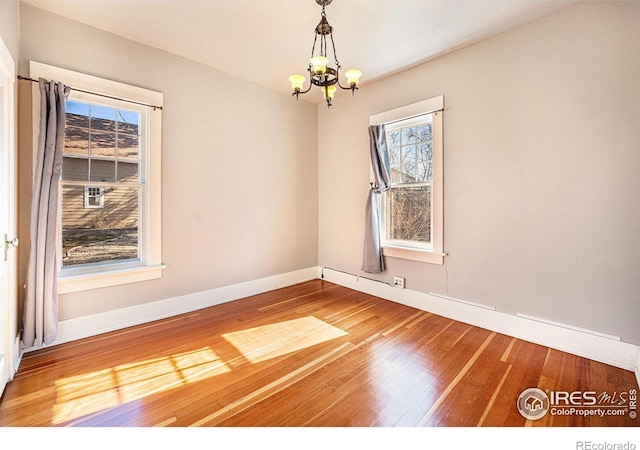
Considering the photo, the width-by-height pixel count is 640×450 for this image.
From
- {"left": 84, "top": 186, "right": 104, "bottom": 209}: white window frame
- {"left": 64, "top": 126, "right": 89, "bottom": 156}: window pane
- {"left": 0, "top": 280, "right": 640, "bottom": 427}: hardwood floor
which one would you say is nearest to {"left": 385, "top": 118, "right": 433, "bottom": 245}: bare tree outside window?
{"left": 0, "top": 280, "right": 640, "bottom": 427}: hardwood floor

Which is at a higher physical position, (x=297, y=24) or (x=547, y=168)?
(x=297, y=24)

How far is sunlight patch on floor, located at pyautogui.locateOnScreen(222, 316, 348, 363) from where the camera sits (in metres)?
2.42

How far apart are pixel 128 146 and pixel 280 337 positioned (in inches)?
97.7

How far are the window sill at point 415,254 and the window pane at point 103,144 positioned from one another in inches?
127

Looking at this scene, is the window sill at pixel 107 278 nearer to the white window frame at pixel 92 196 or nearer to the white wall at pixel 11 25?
the white window frame at pixel 92 196

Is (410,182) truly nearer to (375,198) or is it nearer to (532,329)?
(375,198)

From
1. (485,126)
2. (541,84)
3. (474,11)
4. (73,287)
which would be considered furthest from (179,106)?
(541,84)

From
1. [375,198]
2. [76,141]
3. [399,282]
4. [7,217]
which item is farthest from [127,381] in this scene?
[375,198]

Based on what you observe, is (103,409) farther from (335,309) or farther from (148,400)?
(335,309)

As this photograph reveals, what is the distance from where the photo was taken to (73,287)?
8.51 feet

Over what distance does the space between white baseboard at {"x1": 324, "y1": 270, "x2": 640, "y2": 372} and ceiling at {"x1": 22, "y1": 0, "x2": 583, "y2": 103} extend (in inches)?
105

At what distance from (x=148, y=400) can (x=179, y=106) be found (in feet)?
9.27

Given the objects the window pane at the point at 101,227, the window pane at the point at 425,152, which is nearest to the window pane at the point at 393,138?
the window pane at the point at 425,152

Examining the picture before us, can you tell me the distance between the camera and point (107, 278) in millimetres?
2762
